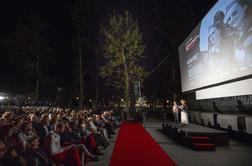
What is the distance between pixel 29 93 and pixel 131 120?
1321cm

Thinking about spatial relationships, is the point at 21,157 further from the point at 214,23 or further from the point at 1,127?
the point at 214,23

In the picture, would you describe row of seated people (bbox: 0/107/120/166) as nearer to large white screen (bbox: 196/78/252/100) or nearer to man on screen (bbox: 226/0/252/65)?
large white screen (bbox: 196/78/252/100)

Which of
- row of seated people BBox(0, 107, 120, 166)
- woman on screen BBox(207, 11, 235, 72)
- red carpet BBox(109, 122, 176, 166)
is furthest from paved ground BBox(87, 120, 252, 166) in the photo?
woman on screen BBox(207, 11, 235, 72)

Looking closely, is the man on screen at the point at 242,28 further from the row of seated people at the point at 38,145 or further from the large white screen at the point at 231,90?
the row of seated people at the point at 38,145

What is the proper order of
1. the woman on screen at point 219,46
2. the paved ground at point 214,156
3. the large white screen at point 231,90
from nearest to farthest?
the paved ground at point 214,156 < the large white screen at point 231,90 < the woman on screen at point 219,46

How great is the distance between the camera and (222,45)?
756 centimetres

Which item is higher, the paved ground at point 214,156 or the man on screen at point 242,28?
the man on screen at point 242,28

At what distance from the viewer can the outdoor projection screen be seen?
20.2 feet

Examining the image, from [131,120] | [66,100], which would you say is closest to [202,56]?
[131,120]

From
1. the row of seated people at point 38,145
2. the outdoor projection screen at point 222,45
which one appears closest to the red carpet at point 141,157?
the row of seated people at point 38,145

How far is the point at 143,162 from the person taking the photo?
16.6ft

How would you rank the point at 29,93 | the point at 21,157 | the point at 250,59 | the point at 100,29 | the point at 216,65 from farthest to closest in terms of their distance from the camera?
the point at 29,93 → the point at 100,29 → the point at 216,65 → the point at 250,59 → the point at 21,157

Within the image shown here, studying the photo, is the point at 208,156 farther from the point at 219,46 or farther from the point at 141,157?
the point at 219,46

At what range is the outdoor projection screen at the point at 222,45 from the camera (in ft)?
20.2
